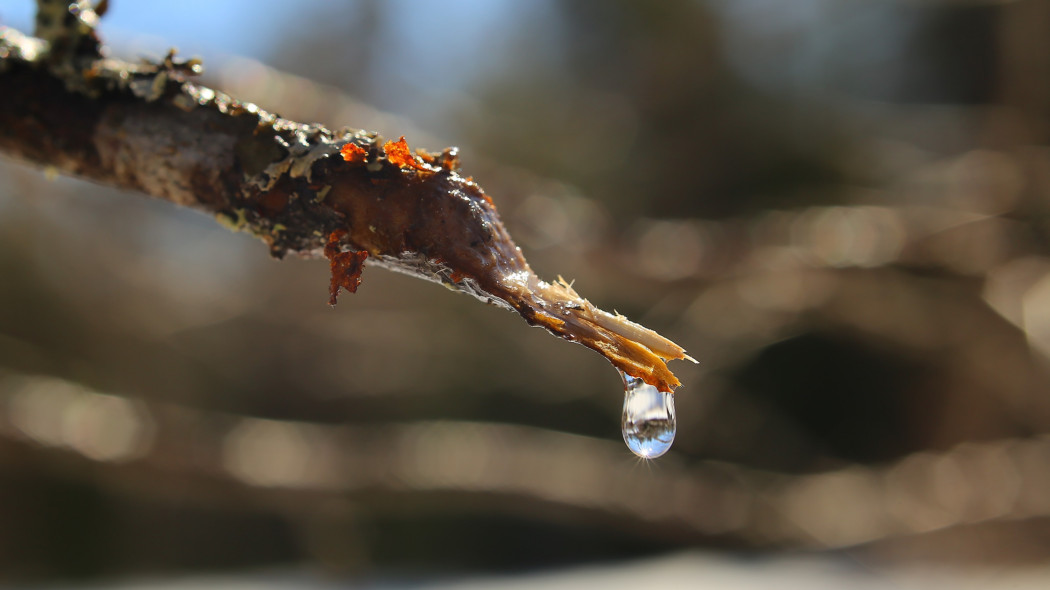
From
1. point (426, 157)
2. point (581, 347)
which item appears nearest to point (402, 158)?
point (426, 157)

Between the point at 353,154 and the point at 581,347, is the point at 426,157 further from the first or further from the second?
the point at 581,347

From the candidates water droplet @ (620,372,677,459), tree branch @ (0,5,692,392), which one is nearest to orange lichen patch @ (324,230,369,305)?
tree branch @ (0,5,692,392)

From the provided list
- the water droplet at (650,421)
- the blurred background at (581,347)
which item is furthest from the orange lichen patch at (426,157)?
the blurred background at (581,347)

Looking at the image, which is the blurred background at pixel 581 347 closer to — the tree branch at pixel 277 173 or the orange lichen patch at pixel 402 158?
the tree branch at pixel 277 173

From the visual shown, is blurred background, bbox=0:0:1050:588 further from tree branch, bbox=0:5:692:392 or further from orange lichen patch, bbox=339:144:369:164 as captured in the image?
orange lichen patch, bbox=339:144:369:164

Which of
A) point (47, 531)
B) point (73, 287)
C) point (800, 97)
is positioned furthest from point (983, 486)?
point (73, 287)

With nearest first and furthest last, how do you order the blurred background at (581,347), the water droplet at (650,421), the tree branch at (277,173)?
the tree branch at (277,173) → the water droplet at (650,421) → the blurred background at (581,347)
